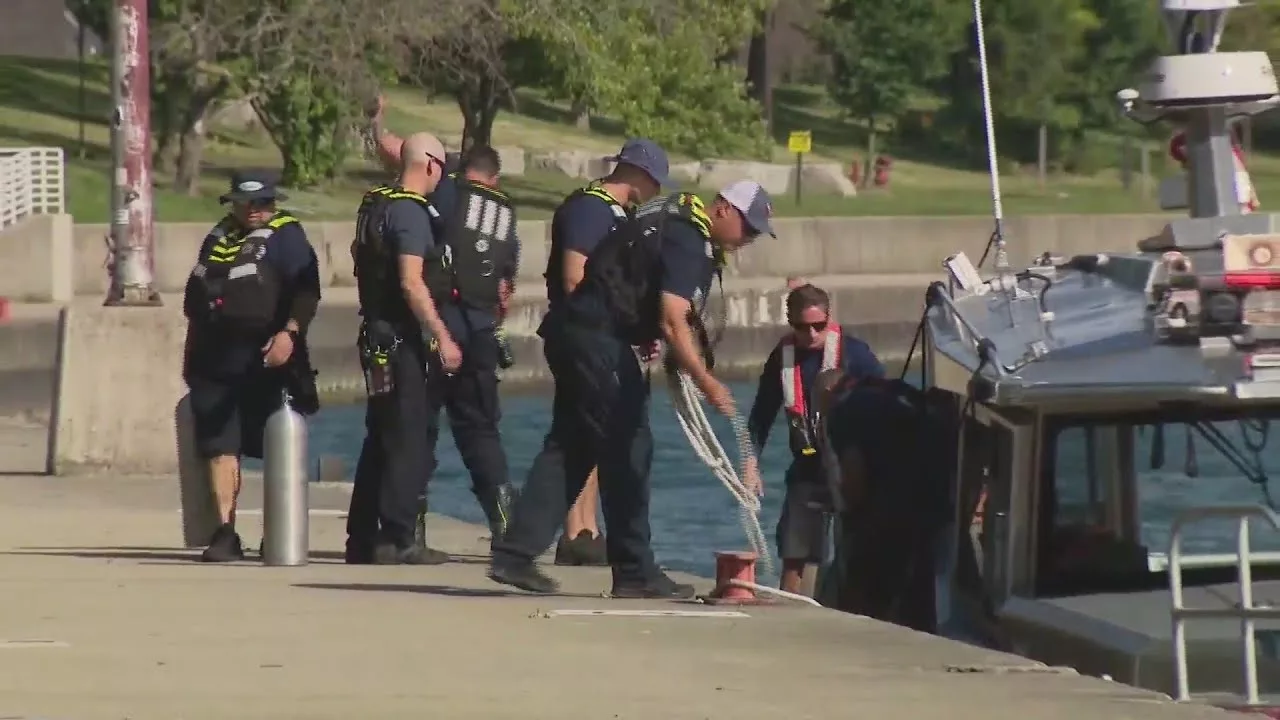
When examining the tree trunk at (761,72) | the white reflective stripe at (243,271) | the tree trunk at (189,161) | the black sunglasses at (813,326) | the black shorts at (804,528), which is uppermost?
the tree trunk at (761,72)

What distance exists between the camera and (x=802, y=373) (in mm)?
12516

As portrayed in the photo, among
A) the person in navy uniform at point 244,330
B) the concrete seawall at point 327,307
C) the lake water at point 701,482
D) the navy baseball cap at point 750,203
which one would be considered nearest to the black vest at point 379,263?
the person in navy uniform at point 244,330

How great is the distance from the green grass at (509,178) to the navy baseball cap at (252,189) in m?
29.5

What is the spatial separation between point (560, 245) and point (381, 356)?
88cm

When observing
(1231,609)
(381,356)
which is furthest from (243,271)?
(1231,609)

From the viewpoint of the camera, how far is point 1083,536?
8891mm

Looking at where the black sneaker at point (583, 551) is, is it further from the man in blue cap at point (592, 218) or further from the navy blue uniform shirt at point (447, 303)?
the navy blue uniform shirt at point (447, 303)

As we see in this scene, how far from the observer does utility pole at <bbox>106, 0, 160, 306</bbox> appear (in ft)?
56.4

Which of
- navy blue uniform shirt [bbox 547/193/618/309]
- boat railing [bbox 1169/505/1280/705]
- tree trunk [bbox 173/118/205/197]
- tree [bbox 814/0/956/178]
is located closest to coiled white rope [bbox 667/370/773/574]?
navy blue uniform shirt [bbox 547/193/618/309]

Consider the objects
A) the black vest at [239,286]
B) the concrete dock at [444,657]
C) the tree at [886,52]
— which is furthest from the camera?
the tree at [886,52]

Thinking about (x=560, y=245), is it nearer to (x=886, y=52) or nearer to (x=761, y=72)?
(x=886, y=52)

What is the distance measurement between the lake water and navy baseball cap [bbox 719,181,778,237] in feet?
6.19

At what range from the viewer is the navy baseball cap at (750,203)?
401 inches

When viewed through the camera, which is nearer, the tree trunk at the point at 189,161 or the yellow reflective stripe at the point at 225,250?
the yellow reflective stripe at the point at 225,250
